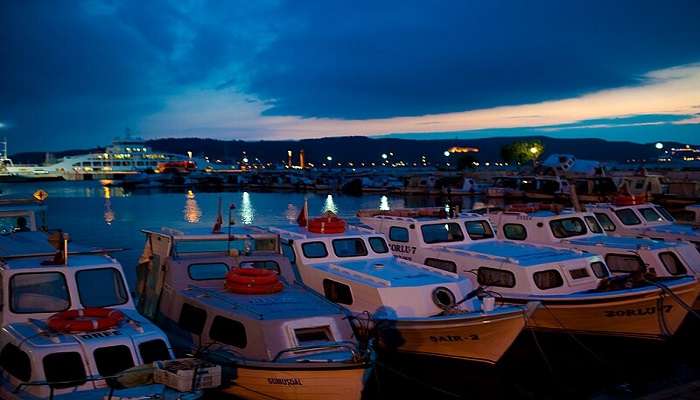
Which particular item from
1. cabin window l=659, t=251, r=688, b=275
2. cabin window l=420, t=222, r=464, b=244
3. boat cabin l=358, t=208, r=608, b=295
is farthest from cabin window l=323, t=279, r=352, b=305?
cabin window l=659, t=251, r=688, b=275

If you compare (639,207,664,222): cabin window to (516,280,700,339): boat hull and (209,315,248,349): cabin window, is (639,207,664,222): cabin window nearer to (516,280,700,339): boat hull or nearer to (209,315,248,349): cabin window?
(516,280,700,339): boat hull

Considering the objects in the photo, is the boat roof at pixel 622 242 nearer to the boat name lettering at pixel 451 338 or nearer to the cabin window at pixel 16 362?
the boat name lettering at pixel 451 338

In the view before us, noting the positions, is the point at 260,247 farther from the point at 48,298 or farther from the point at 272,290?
the point at 48,298

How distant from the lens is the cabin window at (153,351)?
9.88m

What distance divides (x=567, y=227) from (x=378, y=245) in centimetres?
721

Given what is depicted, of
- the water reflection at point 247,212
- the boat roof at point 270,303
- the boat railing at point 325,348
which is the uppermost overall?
the boat roof at point 270,303

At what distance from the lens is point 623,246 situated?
18.8 metres

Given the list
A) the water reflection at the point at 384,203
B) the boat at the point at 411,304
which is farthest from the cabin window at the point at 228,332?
the water reflection at the point at 384,203

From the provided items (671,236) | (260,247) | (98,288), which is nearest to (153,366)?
(98,288)

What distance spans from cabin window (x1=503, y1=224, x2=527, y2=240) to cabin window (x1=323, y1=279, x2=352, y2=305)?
822cm

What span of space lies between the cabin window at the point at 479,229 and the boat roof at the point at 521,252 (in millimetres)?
448

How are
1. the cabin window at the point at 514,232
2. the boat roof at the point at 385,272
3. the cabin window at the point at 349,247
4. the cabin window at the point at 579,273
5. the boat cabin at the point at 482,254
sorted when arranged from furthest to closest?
the cabin window at the point at 514,232 < the cabin window at the point at 349,247 < the cabin window at the point at 579,273 < the boat cabin at the point at 482,254 < the boat roof at the point at 385,272

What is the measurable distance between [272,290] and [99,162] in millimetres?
187911

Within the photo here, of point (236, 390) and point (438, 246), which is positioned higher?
point (438, 246)
